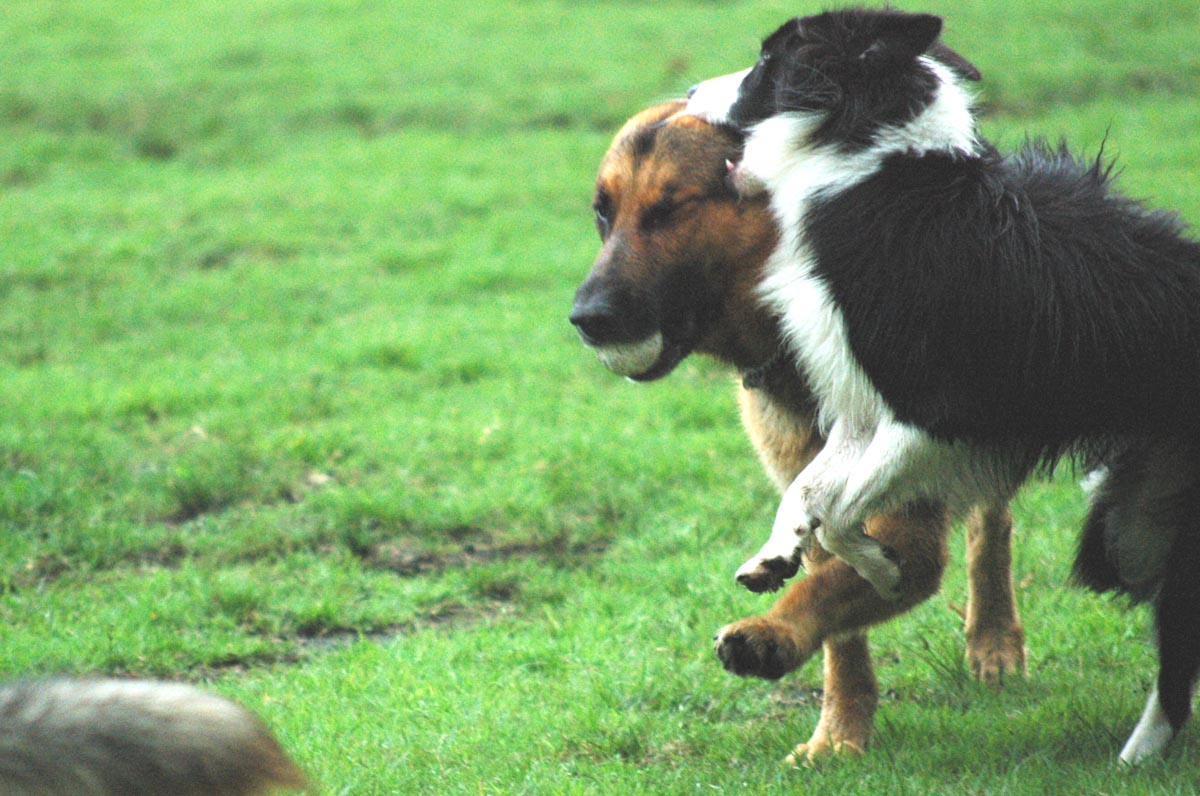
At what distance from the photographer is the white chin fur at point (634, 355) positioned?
13.3 ft

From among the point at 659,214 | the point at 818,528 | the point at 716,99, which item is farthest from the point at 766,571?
the point at 716,99

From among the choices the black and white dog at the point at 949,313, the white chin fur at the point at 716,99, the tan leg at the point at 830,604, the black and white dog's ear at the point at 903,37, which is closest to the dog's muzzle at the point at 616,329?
the black and white dog at the point at 949,313

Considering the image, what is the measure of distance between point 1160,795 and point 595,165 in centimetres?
971

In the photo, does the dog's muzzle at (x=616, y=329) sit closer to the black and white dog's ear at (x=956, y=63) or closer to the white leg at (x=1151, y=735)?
the black and white dog's ear at (x=956, y=63)

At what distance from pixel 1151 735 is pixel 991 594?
1.06 metres

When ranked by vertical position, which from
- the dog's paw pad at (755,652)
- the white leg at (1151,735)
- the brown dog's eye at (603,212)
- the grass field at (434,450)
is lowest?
the grass field at (434,450)

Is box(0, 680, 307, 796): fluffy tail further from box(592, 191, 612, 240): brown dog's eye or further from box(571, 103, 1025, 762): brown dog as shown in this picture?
box(592, 191, 612, 240): brown dog's eye

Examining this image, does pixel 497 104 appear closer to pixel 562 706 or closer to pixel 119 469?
pixel 119 469

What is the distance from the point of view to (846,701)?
442cm

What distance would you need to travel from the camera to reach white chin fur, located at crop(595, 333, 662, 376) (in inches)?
159

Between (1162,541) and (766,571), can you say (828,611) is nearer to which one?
(766,571)

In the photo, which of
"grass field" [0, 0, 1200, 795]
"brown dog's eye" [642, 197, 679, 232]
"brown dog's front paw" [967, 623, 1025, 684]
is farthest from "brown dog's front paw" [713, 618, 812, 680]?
"brown dog's front paw" [967, 623, 1025, 684]

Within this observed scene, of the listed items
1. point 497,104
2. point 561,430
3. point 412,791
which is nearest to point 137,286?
point 561,430

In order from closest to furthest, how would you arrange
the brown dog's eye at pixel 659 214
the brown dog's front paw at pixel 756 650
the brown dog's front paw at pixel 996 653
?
the brown dog's front paw at pixel 756 650
the brown dog's eye at pixel 659 214
the brown dog's front paw at pixel 996 653
